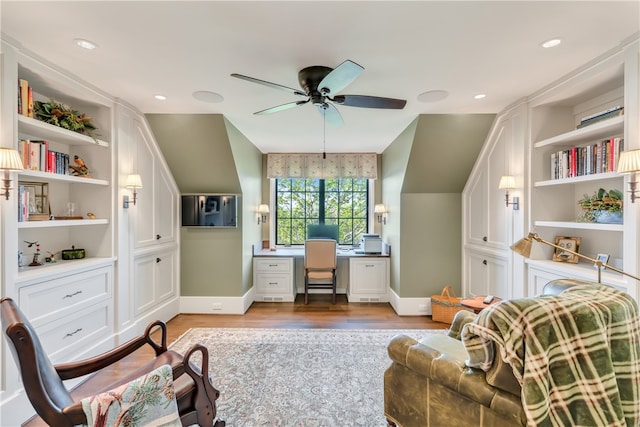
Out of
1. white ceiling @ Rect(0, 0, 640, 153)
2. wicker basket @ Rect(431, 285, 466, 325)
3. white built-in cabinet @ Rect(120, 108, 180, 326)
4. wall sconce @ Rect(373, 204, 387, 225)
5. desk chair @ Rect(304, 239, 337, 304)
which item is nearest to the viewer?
white ceiling @ Rect(0, 0, 640, 153)

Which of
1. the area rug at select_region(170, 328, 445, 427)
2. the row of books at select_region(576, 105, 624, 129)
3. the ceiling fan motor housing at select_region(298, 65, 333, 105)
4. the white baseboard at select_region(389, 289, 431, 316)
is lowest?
the area rug at select_region(170, 328, 445, 427)

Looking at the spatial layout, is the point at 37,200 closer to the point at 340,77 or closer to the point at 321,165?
the point at 340,77

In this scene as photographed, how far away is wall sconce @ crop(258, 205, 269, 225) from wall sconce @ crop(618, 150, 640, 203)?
4.00 metres

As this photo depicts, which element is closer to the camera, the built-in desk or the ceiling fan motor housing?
the ceiling fan motor housing

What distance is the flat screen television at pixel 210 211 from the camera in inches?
145

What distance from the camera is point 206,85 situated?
233cm

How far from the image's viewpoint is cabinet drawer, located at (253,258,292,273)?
13.9 feet

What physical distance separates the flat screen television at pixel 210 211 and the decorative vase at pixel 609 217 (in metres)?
3.55

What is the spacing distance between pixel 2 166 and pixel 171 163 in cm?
189

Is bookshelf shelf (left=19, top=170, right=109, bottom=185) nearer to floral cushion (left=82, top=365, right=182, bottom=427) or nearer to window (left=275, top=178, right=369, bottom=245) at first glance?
floral cushion (left=82, top=365, right=182, bottom=427)

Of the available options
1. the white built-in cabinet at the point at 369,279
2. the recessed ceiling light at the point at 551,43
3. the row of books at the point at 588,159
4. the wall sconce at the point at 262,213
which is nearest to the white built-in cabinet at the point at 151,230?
the wall sconce at the point at 262,213

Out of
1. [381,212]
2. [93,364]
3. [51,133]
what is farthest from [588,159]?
[51,133]

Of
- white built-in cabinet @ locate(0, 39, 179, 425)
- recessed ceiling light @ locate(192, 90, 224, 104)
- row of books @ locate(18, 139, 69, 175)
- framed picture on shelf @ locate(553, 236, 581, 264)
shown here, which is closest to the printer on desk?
framed picture on shelf @ locate(553, 236, 581, 264)

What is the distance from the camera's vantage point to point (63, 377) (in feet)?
5.00
